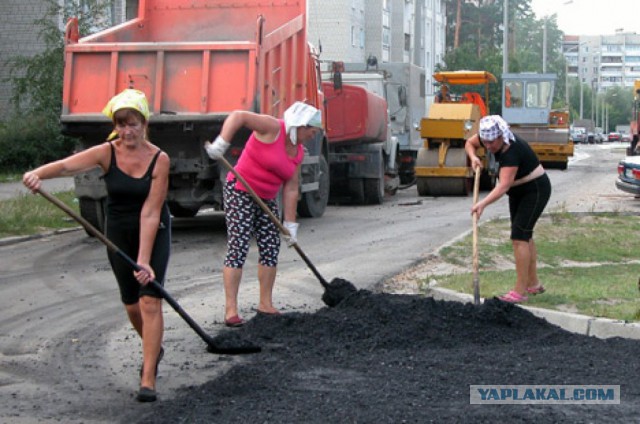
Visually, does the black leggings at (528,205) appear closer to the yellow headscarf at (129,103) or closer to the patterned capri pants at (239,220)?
the patterned capri pants at (239,220)

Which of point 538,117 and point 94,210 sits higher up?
point 538,117

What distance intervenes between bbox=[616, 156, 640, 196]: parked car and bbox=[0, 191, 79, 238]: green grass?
11297 millimetres

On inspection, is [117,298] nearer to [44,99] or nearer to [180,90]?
[180,90]

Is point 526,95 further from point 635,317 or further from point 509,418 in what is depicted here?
point 509,418

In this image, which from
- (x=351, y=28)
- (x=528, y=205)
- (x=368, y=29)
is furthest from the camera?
(x=368, y=29)

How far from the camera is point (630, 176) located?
23281mm

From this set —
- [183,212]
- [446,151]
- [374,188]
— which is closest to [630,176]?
[446,151]

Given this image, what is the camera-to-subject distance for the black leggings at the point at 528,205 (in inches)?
396

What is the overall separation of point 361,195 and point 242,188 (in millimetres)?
14517

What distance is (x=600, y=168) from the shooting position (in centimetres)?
4206

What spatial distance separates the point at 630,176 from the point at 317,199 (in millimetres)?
7345

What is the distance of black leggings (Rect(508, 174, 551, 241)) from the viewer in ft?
33.0

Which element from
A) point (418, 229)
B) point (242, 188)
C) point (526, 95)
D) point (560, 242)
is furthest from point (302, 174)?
point (526, 95)

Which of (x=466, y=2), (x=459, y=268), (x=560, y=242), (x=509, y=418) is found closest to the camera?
(x=509, y=418)
